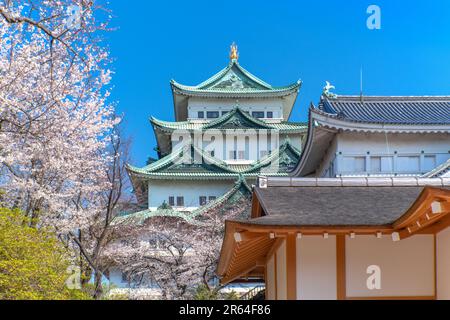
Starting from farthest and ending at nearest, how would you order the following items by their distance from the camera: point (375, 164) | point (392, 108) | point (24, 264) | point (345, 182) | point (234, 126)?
1. point (234, 126)
2. point (392, 108)
3. point (375, 164)
4. point (24, 264)
5. point (345, 182)

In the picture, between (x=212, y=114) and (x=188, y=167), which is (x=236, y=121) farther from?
→ (x=188, y=167)

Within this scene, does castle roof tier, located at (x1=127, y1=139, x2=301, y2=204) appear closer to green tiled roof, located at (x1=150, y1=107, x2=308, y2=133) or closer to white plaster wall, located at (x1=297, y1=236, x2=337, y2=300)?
green tiled roof, located at (x1=150, y1=107, x2=308, y2=133)

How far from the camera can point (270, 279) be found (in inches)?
568

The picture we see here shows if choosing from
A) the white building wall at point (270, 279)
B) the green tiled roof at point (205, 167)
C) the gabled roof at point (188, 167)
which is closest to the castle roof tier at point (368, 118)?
the white building wall at point (270, 279)

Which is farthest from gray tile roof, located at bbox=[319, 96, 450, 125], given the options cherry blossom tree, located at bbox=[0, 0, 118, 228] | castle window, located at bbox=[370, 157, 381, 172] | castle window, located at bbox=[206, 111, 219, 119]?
castle window, located at bbox=[206, 111, 219, 119]

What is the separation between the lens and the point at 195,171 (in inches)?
1720

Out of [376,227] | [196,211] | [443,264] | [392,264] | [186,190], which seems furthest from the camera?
[186,190]

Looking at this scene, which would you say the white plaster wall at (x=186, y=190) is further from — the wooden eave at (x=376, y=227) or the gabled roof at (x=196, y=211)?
the wooden eave at (x=376, y=227)

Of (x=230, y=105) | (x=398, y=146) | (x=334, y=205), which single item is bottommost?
(x=334, y=205)

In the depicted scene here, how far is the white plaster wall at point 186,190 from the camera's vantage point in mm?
44438

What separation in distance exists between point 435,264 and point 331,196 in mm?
2392

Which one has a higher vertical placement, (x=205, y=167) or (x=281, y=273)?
(x=205, y=167)

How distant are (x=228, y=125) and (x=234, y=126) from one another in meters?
0.41

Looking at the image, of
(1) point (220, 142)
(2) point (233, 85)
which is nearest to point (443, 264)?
(1) point (220, 142)
